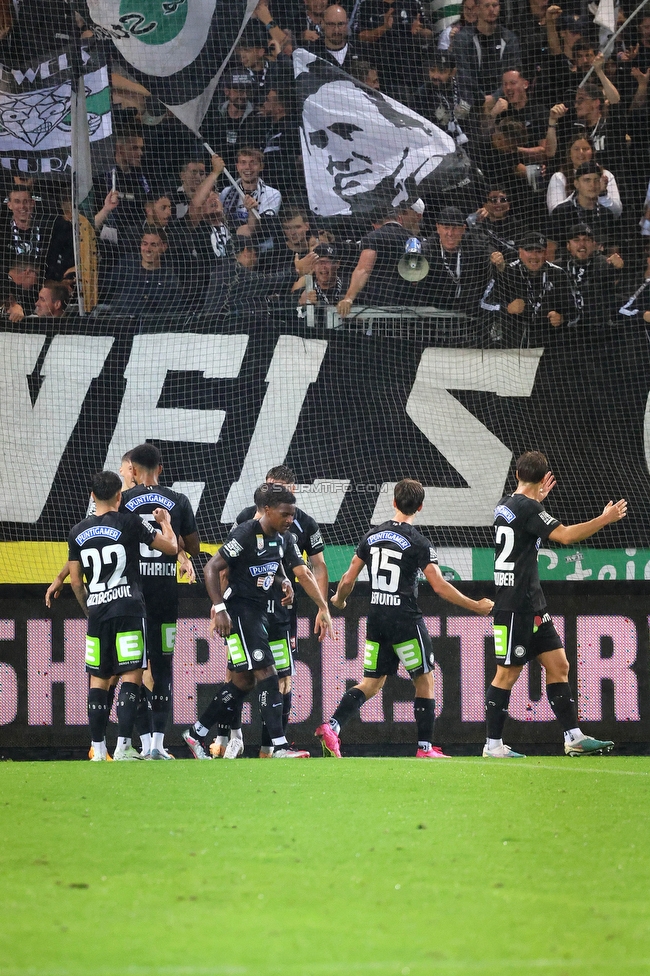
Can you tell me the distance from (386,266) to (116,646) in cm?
572

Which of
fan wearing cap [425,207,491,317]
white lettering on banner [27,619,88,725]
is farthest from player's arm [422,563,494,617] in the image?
fan wearing cap [425,207,491,317]

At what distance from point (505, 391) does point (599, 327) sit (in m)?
1.06

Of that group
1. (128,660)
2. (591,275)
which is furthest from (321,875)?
(591,275)

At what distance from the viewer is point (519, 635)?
26.9 feet

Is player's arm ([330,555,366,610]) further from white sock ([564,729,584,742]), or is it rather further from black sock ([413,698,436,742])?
white sock ([564,729,584,742])

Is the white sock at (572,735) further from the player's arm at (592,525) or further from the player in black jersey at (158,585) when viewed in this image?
the player in black jersey at (158,585)

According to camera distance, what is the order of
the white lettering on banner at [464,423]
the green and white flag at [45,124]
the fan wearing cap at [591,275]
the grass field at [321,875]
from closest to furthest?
the grass field at [321,875], the white lettering on banner at [464,423], the fan wearing cap at [591,275], the green and white flag at [45,124]

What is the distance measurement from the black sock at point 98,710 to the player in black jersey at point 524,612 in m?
2.46

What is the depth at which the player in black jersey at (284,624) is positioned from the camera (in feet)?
27.9

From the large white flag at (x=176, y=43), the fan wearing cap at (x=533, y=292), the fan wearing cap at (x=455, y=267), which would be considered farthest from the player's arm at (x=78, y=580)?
the large white flag at (x=176, y=43)

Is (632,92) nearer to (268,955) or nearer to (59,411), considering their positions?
(59,411)

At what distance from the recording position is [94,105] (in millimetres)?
12555

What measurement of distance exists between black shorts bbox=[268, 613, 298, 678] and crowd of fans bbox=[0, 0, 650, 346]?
3.83 meters

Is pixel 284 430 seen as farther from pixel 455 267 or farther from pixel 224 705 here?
pixel 224 705
